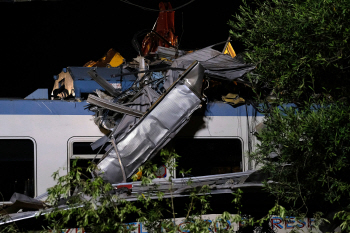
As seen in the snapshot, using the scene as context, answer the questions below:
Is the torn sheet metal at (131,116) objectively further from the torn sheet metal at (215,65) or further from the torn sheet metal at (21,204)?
the torn sheet metal at (21,204)

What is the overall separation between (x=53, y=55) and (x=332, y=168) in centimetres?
1121

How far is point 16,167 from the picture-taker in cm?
668

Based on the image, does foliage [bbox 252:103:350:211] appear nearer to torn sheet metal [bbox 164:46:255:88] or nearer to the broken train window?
torn sheet metal [bbox 164:46:255:88]

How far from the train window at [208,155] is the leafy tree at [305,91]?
65cm

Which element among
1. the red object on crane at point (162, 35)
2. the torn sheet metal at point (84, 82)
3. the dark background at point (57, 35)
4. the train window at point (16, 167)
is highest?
the dark background at point (57, 35)

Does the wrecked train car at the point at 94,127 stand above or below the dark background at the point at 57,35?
below

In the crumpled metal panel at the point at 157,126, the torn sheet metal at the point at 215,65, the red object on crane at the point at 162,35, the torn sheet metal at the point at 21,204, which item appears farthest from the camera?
the red object on crane at the point at 162,35

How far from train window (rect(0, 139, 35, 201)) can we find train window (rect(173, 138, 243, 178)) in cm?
252

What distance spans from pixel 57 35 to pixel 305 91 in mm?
10012

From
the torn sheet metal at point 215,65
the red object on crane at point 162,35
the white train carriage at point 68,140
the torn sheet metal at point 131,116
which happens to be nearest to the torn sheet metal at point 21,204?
the white train carriage at point 68,140

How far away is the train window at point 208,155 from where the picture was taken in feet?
24.2

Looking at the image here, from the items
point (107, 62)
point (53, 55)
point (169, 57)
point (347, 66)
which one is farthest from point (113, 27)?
point (347, 66)

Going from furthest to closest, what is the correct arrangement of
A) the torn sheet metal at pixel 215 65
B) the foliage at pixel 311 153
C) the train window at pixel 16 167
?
the torn sheet metal at pixel 215 65 < the train window at pixel 16 167 < the foliage at pixel 311 153

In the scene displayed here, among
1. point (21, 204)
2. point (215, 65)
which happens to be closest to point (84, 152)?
point (21, 204)
